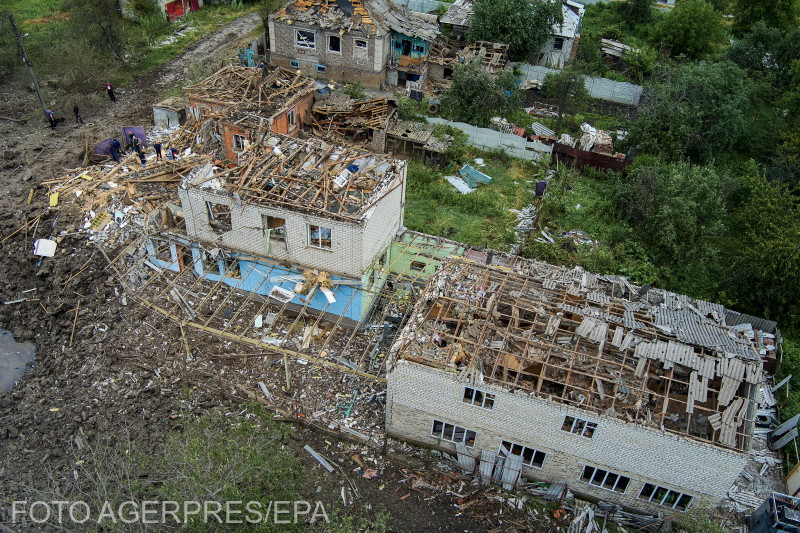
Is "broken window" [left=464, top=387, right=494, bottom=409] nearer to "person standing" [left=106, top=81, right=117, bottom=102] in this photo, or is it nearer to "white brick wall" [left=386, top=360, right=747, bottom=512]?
"white brick wall" [left=386, top=360, right=747, bottom=512]

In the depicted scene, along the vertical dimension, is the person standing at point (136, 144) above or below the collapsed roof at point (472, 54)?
below

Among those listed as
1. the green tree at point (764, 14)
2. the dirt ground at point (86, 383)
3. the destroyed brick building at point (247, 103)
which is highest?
the green tree at point (764, 14)

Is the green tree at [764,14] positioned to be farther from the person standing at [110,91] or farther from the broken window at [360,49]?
the person standing at [110,91]

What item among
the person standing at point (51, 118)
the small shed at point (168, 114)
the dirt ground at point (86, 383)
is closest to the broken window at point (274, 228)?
the dirt ground at point (86, 383)

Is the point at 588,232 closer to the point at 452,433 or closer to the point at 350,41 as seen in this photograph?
the point at 452,433

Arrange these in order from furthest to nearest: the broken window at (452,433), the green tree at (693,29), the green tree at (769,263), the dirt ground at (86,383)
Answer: the green tree at (693,29) → the green tree at (769,263) → the broken window at (452,433) → the dirt ground at (86,383)

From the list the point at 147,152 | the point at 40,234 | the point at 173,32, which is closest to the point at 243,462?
the point at 40,234

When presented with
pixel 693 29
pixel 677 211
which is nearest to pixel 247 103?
pixel 677 211
